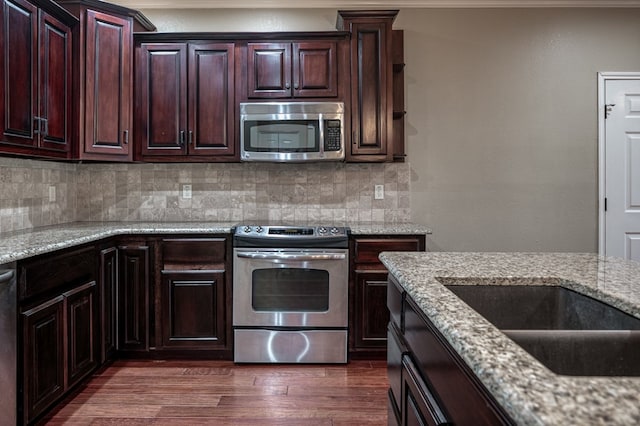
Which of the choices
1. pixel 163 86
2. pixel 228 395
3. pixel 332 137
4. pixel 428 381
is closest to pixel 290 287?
pixel 228 395

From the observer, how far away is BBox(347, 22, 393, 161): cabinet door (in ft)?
10.4

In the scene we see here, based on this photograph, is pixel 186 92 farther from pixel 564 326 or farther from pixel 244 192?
pixel 564 326

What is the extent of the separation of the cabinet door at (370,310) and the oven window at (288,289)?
24 centimetres

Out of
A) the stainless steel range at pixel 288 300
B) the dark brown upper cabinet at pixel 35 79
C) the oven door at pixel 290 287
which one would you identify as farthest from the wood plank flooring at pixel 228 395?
the dark brown upper cabinet at pixel 35 79

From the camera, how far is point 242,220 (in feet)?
11.7

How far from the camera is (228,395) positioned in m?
2.49

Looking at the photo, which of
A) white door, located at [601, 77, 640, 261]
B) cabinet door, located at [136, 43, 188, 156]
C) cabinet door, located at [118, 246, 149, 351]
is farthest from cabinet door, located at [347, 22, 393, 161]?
white door, located at [601, 77, 640, 261]

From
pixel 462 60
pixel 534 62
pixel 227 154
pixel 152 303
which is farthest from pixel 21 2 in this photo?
pixel 534 62

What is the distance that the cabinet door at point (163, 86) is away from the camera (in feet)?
10.5

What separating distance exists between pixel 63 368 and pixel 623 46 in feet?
15.4

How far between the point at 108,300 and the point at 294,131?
1733mm

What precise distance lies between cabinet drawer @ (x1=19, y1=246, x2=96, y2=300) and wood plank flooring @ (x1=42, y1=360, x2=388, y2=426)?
0.69m

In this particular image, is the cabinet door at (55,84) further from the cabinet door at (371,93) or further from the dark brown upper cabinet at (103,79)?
the cabinet door at (371,93)

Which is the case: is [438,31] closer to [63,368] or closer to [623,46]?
[623,46]
